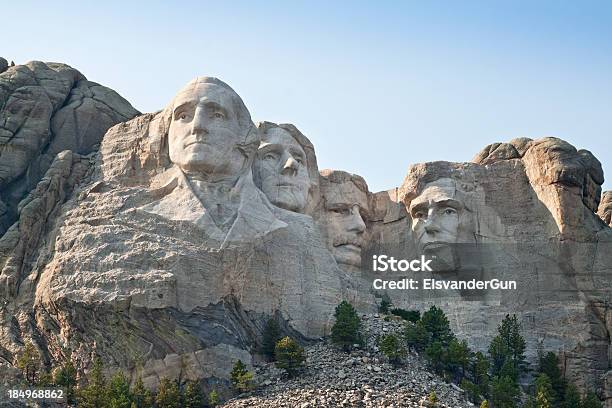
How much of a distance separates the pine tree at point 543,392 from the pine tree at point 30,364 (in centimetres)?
1020

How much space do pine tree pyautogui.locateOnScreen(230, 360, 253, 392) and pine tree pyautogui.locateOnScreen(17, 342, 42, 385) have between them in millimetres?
3998

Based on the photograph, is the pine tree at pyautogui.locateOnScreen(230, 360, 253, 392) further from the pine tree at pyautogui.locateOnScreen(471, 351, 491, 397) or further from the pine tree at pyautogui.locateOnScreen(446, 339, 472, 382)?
the pine tree at pyautogui.locateOnScreen(471, 351, 491, 397)

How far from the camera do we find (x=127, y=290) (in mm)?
38906

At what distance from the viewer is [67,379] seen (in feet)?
126

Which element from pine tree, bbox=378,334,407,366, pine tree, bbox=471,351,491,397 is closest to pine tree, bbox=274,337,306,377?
pine tree, bbox=378,334,407,366

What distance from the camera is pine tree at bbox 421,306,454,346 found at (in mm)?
41125

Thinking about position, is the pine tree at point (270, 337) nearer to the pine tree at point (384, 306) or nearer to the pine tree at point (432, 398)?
the pine tree at point (432, 398)

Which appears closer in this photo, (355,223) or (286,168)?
(286,168)

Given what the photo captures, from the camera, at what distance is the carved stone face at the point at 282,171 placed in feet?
141

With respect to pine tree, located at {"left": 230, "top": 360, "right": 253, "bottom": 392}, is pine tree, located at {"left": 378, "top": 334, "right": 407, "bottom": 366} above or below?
above

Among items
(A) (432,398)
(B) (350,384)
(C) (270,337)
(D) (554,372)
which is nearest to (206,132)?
(C) (270,337)

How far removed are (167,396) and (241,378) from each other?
154cm

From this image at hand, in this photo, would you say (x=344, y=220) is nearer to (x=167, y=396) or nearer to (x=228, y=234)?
(x=228, y=234)

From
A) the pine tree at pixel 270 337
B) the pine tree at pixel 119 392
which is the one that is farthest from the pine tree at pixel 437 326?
the pine tree at pixel 119 392
